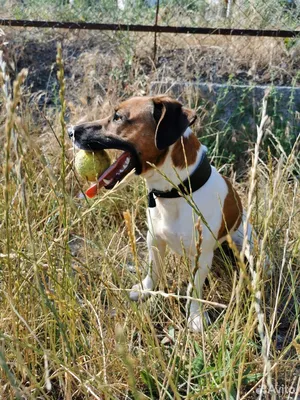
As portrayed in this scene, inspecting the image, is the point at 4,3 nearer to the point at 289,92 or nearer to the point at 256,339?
the point at 289,92

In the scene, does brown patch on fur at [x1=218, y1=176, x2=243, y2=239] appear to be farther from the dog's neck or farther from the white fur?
the dog's neck

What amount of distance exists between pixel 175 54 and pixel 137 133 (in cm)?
263

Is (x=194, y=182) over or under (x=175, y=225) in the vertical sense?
over

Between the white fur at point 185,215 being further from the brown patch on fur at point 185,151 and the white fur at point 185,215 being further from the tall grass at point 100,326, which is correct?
the tall grass at point 100,326

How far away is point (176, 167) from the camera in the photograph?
1.90 metres

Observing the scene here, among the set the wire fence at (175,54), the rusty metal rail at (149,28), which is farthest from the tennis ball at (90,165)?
the rusty metal rail at (149,28)

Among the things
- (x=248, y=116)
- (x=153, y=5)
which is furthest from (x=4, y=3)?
(x=248, y=116)

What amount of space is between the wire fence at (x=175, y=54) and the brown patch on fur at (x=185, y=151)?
1.44 m

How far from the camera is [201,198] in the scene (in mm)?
1919

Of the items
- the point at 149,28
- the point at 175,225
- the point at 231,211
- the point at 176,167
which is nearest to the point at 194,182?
the point at 176,167

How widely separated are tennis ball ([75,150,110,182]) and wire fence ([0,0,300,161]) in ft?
5.23

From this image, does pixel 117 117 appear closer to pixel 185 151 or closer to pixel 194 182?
pixel 185 151

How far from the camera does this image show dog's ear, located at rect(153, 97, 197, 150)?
1784 mm

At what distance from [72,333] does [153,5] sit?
4816 mm
